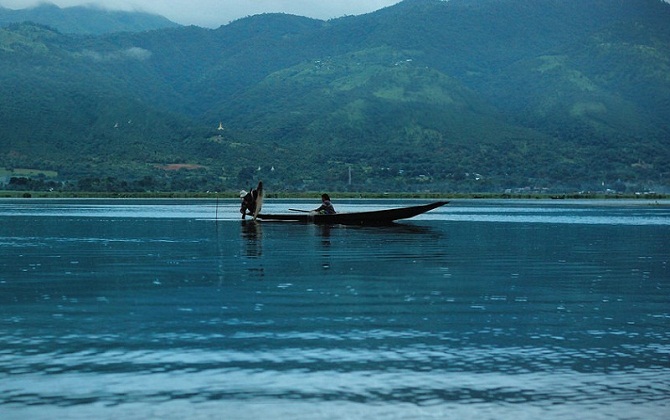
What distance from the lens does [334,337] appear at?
2405 cm

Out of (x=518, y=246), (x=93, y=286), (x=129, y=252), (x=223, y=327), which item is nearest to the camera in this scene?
(x=223, y=327)

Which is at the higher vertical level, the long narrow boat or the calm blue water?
the long narrow boat

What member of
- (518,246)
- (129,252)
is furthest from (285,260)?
(518,246)

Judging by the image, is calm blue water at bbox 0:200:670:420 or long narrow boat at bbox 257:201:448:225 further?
long narrow boat at bbox 257:201:448:225

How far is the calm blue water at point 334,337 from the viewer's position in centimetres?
1778

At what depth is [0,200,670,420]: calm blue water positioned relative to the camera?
17781 millimetres

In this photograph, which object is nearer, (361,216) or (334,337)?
(334,337)

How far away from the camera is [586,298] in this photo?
32.0 m

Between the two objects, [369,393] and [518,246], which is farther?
[518,246]

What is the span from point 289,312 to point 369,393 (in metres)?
10.3

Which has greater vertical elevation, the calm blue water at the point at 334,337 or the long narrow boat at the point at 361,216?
the long narrow boat at the point at 361,216

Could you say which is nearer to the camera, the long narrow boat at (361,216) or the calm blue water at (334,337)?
the calm blue water at (334,337)

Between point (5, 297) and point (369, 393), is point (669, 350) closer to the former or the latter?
point (369, 393)

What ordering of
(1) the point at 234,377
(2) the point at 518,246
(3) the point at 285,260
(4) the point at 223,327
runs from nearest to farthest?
(1) the point at 234,377 < (4) the point at 223,327 < (3) the point at 285,260 < (2) the point at 518,246
